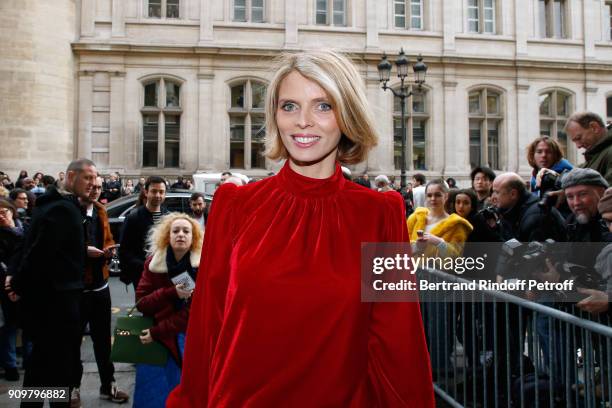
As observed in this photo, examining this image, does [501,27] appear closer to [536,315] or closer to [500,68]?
[500,68]

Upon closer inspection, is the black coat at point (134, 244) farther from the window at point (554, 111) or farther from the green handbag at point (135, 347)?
the window at point (554, 111)

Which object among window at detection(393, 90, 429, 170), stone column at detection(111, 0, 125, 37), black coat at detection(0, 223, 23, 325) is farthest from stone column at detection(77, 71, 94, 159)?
black coat at detection(0, 223, 23, 325)

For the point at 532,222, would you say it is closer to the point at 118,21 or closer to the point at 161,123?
the point at 161,123

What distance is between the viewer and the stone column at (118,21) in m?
18.9

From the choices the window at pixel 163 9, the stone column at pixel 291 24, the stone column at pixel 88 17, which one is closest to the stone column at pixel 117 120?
the stone column at pixel 88 17

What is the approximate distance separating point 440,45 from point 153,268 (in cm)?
1920

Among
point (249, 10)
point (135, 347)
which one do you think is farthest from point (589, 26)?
point (135, 347)

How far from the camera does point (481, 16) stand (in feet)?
70.5

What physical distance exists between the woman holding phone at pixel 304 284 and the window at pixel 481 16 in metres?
21.8

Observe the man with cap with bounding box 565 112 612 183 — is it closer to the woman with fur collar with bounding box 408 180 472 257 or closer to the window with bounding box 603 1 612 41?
the woman with fur collar with bounding box 408 180 472 257

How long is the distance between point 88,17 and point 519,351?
19532 mm

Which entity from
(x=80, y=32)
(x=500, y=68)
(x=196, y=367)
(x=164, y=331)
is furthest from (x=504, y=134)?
(x=196, y=367)

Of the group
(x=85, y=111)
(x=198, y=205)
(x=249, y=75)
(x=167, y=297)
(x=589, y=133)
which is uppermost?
(x=249, y=75)

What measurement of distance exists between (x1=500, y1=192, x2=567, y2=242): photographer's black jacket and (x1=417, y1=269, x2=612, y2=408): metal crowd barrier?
0.78 meters
